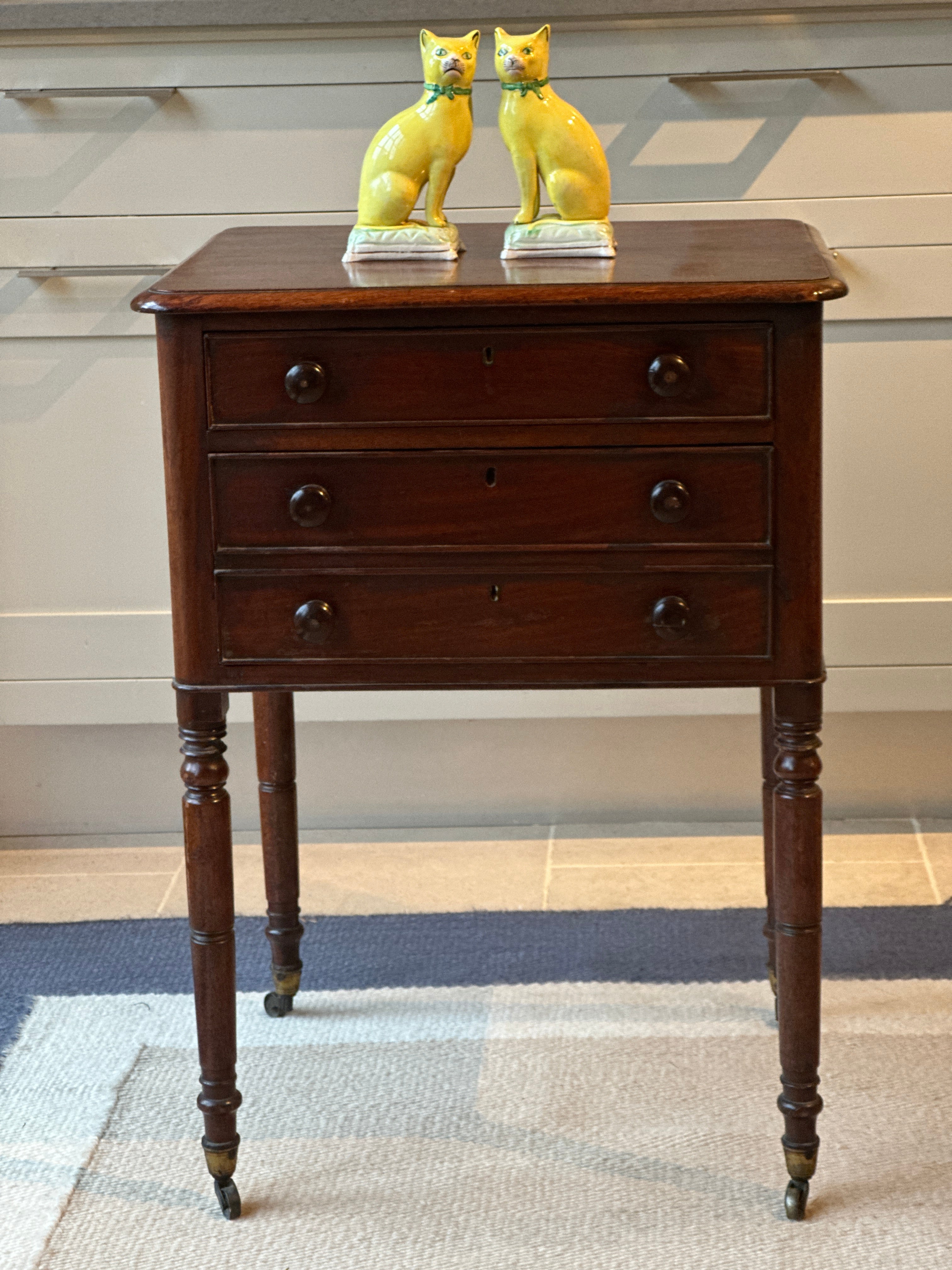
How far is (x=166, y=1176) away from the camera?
1.30 meters

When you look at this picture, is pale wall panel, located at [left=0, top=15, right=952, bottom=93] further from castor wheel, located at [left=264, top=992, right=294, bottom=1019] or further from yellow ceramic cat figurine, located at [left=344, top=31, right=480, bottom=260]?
castor wheel, located at [left=264, top=992, right=294, bottom=1019]

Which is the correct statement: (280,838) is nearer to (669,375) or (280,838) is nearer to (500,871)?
(500,871)

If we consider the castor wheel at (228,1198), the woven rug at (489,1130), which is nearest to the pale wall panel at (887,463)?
the woven rug at (489,1130)

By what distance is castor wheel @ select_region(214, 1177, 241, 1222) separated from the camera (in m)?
1.25

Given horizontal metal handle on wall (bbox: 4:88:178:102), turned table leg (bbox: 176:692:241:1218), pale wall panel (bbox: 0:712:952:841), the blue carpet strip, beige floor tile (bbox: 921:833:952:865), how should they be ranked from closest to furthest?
1. turned table leg (bbox: 176:692:241:1218)
2. the blue carpet strip
3. horizontal metal handle on wall (bbox: 4:88:178:102)
4. beige floor tile (bbox: 921:833:952:865)
5. pale wall panel (bbox: 0:712:952:841)

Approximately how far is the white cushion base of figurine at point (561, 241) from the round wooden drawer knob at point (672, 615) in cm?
30

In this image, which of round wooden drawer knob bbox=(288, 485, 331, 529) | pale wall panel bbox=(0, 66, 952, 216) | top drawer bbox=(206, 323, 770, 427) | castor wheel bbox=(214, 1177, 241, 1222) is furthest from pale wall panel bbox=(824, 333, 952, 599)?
castor wheel bbox=(214, 1177, 241, 1222)

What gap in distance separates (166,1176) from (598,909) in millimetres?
631

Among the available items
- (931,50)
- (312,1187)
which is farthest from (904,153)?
(312,1187)

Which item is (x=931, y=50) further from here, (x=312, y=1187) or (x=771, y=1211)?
(x=312, y=1187)

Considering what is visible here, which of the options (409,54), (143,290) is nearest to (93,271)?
(143,290)

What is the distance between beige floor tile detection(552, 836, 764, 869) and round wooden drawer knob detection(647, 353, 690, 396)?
902 millimetres

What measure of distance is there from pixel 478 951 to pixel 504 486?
0.71m

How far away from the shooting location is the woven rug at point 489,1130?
1210 mm
